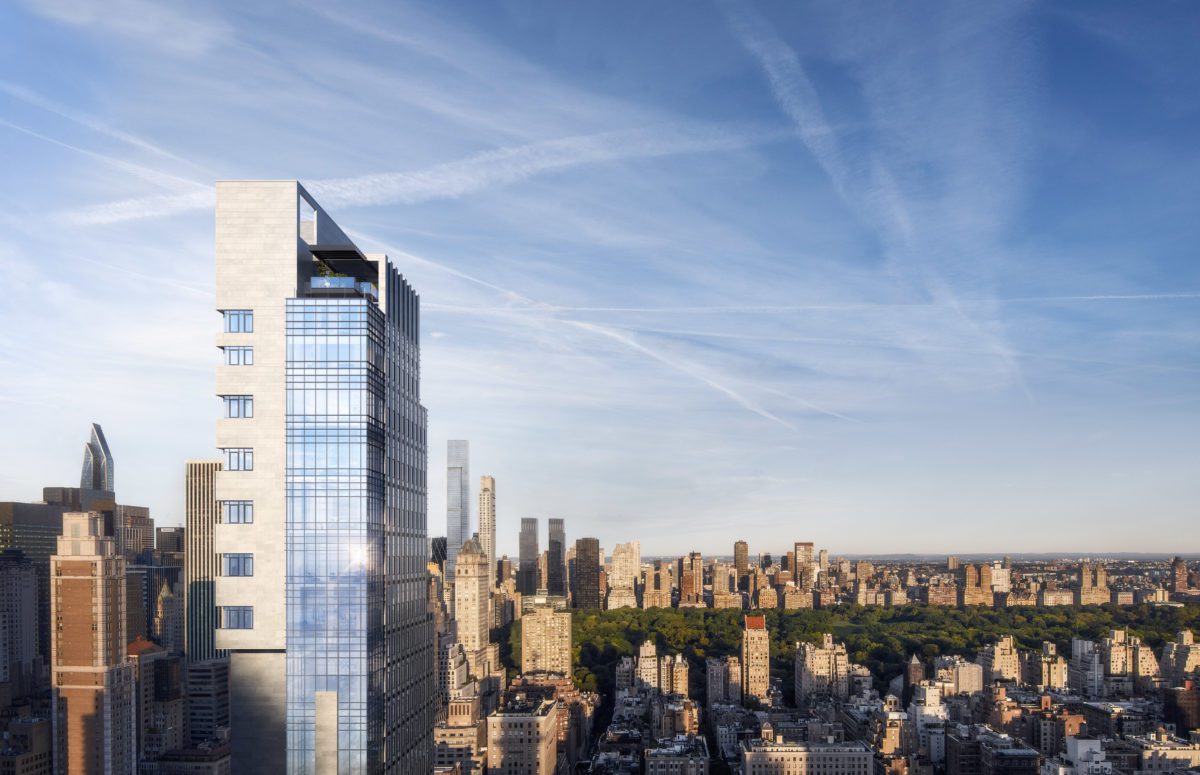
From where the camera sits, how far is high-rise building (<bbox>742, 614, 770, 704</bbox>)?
13338cm

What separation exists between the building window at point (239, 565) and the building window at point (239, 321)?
6.63 metres

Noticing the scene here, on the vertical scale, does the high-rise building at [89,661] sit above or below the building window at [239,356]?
below

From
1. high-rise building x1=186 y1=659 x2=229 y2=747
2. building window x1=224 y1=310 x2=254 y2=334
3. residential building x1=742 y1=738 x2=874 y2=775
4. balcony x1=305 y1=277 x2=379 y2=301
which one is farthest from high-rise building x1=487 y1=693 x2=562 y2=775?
building window x1=224 y1=310 x2=254 y2=334

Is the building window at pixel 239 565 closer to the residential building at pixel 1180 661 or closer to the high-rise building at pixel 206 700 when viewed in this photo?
the high-rise building at pixel 206 700

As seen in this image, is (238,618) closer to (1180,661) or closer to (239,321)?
(239,321)

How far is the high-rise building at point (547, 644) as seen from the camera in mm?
138500

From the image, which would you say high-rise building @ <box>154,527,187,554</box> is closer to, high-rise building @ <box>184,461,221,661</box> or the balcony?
high-rise building @ <box>184,461,221,661</box>

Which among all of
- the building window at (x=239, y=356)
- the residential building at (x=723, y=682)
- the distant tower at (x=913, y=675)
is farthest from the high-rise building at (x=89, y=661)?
the distant tower at (x=913, y=675)

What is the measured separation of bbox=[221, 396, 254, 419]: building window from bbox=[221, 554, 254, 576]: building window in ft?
13.5

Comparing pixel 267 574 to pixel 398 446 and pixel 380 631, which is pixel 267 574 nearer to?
pixel 380 631

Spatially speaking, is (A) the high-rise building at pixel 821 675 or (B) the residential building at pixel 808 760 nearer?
(B) the residential building at pixel 808 760

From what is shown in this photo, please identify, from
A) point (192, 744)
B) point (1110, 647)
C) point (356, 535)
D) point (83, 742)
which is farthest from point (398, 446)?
point (1110, 647)

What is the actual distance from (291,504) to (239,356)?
465 cm

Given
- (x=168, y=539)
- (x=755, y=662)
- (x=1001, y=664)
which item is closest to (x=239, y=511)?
(x=755, y=662)
